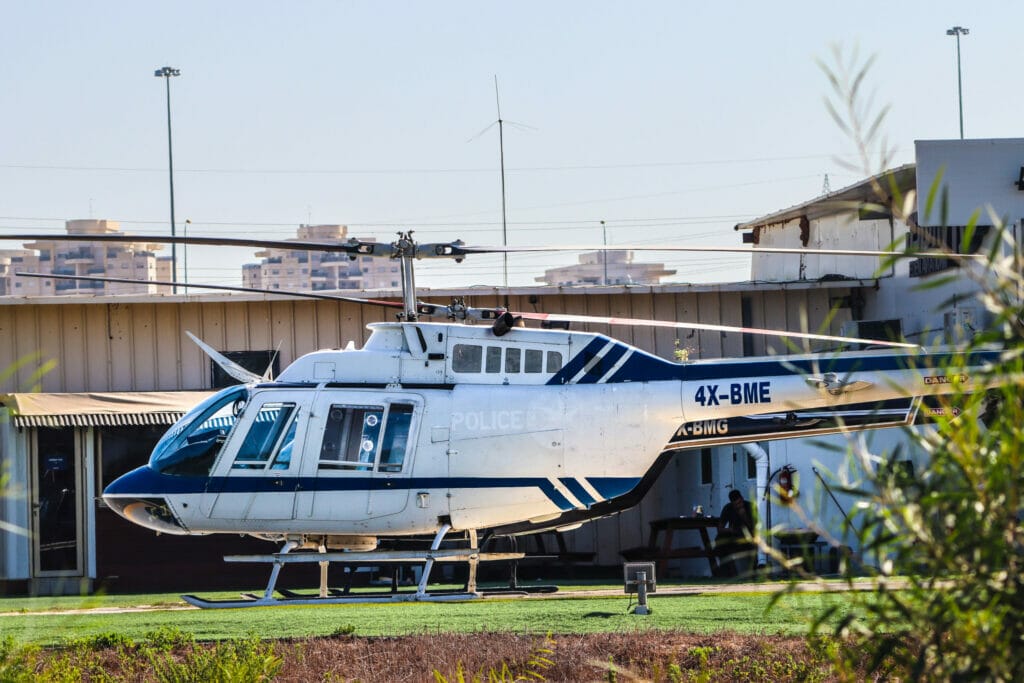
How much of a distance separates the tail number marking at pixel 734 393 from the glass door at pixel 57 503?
13218 mm

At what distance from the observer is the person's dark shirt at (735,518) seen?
2117cm

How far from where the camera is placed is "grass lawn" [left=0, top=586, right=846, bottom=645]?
12352 mm

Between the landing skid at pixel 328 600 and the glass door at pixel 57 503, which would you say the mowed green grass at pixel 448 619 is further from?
the glass door at pixel 57 503

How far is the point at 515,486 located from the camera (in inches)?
576

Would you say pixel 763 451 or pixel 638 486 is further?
pixel 763 451

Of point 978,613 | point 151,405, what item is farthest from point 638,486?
point 151,405

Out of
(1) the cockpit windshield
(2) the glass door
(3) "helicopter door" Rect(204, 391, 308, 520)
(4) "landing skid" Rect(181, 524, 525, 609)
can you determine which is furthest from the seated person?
(2) the glass door

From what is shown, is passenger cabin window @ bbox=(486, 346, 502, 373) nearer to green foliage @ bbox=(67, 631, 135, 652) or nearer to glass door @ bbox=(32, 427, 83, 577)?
green foliage @ bbox=(67, 631, 135, 652)

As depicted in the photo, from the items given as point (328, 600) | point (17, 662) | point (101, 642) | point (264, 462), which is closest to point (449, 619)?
point (328, 600)

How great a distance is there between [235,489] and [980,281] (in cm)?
1112

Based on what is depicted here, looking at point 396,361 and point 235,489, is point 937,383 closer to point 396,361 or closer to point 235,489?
point 396,361

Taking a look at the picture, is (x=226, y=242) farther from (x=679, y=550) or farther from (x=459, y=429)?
(x=679, y=550)

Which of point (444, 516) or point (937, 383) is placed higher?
point (937, 383)

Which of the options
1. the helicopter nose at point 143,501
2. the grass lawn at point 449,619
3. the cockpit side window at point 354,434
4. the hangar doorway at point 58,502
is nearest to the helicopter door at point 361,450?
the cockpit side window at point 354,434
